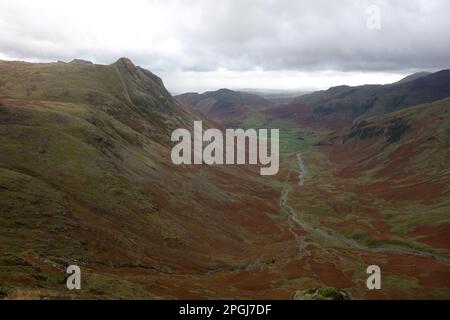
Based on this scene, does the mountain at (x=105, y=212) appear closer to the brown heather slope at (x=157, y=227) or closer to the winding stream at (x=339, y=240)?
the brown heather slope at (x=157, y=227)

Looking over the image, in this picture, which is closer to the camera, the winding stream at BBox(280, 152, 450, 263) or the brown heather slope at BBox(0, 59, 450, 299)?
the brown heather slope at BBox(0, 59, 450, 299)

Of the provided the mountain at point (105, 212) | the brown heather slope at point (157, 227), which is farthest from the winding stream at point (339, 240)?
the mountain at point (105, 212)

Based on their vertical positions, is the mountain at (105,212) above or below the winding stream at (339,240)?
above

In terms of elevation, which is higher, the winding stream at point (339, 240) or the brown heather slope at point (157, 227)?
the brown heather slope at point (157, 227)

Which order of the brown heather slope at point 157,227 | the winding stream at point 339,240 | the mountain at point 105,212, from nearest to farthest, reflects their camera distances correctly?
the mountain at point 105,212 → the brown heather slope at point 157,227 → the winding stream at point 339,240

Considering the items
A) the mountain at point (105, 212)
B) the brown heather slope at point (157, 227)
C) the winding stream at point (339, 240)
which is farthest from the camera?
the winding stream at point (339, 240)

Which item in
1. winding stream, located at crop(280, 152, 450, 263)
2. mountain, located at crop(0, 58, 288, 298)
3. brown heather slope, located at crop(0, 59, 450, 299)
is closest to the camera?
mountain, located at crop(0, 58, 288, 298)

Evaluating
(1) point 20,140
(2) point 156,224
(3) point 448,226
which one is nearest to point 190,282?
(2) point 156,224

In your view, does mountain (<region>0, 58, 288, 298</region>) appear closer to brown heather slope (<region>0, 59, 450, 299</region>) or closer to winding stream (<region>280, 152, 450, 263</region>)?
brown heather slope (<region>0, 59, 450, 299</region>)

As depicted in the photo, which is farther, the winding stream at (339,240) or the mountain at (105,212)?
the winding stream at (339,240)

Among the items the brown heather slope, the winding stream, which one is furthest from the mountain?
the winding stream

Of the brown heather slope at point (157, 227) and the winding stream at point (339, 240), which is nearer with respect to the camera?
the brown heather slope at point (157, 227)
